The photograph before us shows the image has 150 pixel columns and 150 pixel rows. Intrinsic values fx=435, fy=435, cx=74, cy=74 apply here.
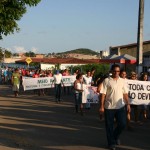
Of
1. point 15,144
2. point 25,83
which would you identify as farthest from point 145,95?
point 25,83

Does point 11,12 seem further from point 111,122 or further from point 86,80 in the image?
point 86,80

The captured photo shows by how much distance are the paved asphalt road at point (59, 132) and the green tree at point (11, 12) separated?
2958mm

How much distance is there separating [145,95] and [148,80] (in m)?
1.24

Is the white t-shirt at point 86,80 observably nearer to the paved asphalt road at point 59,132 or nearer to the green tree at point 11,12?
the paved asphalt road at point 59,132

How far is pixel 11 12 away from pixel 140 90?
5.15 m

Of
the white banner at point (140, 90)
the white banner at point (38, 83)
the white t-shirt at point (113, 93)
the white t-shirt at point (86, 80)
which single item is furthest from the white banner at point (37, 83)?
the white t-shirt at point (113, 93)

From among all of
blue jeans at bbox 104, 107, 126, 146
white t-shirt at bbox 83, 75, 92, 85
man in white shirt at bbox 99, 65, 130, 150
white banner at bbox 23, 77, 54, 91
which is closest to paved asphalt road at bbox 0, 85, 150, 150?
blue jeans at bbox 104, 107, 126, 146

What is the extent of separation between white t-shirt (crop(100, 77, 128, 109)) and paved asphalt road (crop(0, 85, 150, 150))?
1001 mm

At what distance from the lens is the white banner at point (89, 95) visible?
17.2 m

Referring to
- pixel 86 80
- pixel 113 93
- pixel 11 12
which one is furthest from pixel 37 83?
pixel 113 93

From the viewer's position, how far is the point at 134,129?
12.8m

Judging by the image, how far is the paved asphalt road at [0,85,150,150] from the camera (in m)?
10.1

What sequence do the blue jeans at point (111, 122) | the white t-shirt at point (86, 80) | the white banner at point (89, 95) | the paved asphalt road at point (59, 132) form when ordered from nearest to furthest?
the blue jeans at point (111, 122), the paved asphalt road at point (59, 132), the white banner at point (89, 95), the white t-shirt at point (86, 80)

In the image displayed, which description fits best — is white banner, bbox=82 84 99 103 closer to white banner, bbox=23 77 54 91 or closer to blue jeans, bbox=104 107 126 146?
blue jeans, bbox=104 107 126 146
